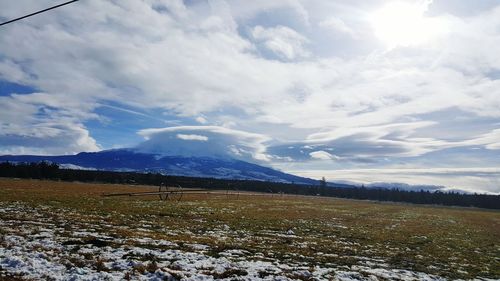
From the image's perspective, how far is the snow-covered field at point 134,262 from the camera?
492 inches

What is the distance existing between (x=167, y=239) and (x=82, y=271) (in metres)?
8.15

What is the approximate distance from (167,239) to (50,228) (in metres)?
6.21

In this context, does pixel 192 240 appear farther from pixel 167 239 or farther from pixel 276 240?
pixel 276 240

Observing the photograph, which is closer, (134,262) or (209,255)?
(134,262)

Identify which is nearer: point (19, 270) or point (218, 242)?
point (19, 270)

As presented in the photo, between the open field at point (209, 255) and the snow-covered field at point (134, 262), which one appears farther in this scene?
the open field at point (209, 255)

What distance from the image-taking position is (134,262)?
13.7 meters

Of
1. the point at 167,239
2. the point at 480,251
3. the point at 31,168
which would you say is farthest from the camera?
the point at 31,168

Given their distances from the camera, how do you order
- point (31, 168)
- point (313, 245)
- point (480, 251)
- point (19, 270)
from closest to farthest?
1. point (19, 270)
2. point (313, 245)
3. point (480, 251)
4. point (31, 168)

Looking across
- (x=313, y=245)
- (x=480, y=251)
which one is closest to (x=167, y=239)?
(x=313, y=245)

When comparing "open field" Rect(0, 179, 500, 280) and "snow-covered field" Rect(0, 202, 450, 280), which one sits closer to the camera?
"snow-covered field" Rect(0, 202, 450, 280)

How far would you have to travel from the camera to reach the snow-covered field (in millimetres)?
12500

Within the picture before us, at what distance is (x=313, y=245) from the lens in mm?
23062

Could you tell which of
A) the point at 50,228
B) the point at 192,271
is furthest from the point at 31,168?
the point at 192,271
